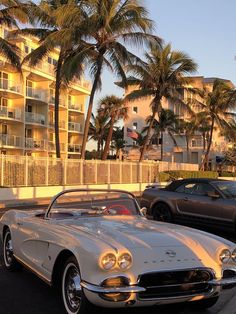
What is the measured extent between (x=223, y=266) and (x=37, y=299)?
2256 mm

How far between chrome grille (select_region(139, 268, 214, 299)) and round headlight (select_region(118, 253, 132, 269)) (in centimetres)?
17

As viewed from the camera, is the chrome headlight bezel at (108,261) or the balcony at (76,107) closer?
the chrome headlight bezel at (108,261)

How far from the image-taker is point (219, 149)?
82.2 m

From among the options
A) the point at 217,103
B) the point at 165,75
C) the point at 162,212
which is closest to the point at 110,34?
the point at 165,75

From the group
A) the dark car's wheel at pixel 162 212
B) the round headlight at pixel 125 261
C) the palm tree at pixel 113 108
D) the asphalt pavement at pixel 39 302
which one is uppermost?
the palm tree at pixel 113 108

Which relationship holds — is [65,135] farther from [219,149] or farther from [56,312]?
[56,312]

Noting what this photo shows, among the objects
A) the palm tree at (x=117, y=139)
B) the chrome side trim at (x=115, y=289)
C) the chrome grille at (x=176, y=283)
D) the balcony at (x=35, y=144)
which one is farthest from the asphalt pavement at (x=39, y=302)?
the palm tree at (x=117, y=139)

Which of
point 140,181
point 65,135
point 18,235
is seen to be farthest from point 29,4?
point 65,135

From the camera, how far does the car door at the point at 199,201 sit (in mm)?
11242

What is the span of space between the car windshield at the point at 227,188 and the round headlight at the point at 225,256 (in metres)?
6.20

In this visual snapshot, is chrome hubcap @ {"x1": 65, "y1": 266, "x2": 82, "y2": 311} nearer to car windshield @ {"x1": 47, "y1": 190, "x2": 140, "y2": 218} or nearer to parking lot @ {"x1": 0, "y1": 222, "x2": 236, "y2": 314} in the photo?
parking lot @ {"x1": 0, "y1": 222, "x2": 236, "y2": 314}

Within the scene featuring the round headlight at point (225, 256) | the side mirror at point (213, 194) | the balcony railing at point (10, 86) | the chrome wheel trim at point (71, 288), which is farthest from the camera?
the balcony railing at point (10, 86)

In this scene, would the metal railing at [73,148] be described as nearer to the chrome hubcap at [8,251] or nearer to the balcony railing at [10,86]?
the balcony railing at [10,86]

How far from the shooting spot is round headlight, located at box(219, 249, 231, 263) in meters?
5.13
